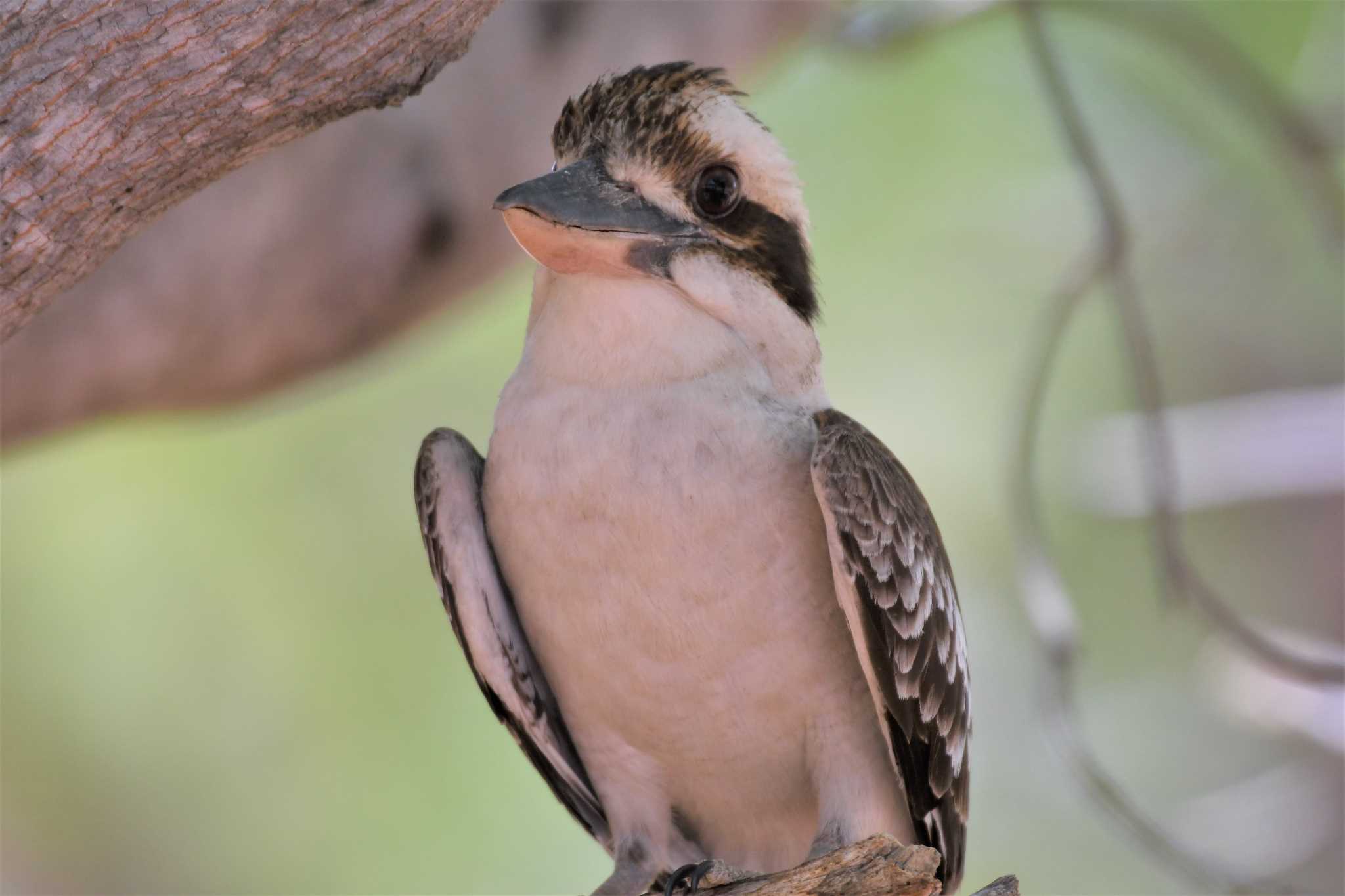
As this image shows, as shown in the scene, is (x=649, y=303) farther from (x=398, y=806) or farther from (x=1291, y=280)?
(x=1291, y=280)

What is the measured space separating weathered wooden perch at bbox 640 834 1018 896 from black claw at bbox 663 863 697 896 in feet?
1.00

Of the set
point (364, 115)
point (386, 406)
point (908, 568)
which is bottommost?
point (908, 568)

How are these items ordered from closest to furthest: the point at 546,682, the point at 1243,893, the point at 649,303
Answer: the point at 649,303, the point at 546,682, the point at 1243,893

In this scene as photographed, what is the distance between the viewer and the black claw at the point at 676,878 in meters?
3.02

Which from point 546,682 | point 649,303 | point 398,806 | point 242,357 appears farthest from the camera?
point 398,806

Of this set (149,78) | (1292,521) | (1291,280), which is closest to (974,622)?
(1292,521)

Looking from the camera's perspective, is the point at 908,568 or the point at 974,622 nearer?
the point at 908,568

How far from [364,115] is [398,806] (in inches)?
150

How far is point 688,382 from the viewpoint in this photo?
3203mm

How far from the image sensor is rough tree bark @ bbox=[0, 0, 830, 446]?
16.0ft

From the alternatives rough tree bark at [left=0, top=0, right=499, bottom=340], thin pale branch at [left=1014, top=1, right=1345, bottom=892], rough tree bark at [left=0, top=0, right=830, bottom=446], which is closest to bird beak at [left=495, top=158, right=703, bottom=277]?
rough tree bark at [left=0, top=0, right=499, bottom=340]

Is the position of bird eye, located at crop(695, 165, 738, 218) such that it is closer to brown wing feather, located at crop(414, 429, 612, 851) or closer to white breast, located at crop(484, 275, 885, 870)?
white breast, located at crop(484, 275, 885, 870)

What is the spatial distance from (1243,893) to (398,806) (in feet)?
14.9

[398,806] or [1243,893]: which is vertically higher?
[398,806]
